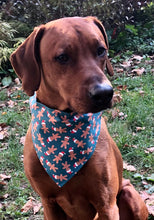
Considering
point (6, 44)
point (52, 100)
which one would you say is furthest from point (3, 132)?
point (6, 44)

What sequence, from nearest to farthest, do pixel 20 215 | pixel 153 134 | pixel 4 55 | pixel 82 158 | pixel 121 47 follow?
pixel 82 158 < pixel 20 215 < pixel 153 134 < pixel 4 55 < pixel 121 47

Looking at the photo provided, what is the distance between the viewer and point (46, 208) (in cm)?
261

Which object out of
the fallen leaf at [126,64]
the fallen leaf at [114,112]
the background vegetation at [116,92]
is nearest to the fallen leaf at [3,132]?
the background vegetation at [116,92]

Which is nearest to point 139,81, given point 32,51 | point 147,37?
point 147,37

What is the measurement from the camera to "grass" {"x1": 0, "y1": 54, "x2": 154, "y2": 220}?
343 cm

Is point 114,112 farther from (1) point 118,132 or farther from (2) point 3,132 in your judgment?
(2) point 3,132

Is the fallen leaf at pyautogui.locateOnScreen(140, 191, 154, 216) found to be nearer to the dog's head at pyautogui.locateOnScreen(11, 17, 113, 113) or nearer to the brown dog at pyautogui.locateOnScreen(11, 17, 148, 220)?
the brown dog at pyautogui.locateOnScreen(11, 17, 148, 220)

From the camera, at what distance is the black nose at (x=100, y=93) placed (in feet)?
6.13

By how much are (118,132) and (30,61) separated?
2236mm

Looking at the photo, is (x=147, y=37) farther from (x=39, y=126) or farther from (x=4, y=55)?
(x=39, y=126)

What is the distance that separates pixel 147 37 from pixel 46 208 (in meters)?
5.55

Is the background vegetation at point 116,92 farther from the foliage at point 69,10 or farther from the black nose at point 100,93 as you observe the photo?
the black nose at point 100,93

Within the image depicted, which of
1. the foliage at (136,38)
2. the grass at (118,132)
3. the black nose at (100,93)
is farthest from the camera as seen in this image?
the foliage at (136,38)

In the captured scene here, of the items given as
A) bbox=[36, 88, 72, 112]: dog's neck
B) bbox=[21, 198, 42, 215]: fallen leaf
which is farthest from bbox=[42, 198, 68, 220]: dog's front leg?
bbox=[36, 88, 72, 112]: dog's neck
